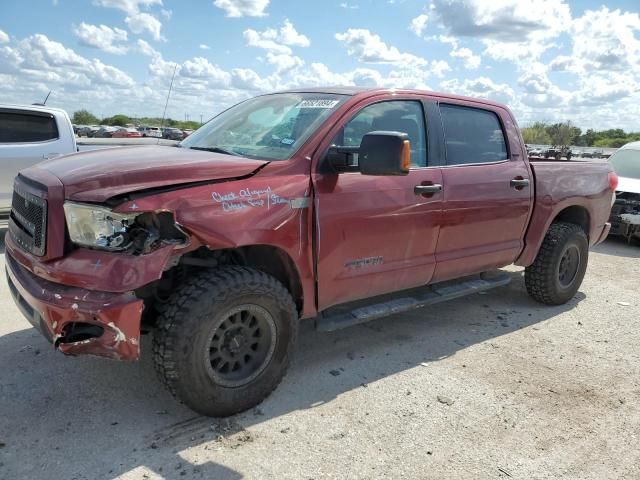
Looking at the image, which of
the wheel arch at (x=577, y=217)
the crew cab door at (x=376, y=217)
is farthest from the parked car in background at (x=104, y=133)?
the crew cab door at (x=376, y=217)

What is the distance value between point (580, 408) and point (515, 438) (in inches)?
26.7

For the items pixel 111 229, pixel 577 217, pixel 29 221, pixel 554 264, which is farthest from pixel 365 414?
pixel 577 217

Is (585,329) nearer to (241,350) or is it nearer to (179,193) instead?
(241,350)

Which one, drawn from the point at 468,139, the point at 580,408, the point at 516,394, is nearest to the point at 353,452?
the point at 516,394

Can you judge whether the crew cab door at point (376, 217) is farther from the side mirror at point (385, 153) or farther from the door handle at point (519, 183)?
the door handle at point (519, 183)

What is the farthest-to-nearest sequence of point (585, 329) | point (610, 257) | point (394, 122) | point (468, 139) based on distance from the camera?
→ point (610, 257), point (585, 329), point (468, 139), point (394, 122)

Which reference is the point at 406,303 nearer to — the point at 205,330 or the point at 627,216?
the point at 205,330

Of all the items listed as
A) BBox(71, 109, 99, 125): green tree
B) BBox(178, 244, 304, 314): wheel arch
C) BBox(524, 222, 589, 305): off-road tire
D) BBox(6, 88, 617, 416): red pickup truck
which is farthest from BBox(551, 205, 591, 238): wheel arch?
BBox(71, 109, 99, 125): green tree

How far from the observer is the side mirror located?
3.21 m

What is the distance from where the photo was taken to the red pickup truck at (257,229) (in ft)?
9.14

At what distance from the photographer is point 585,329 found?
497cm

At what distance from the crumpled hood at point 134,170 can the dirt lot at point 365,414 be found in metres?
1.31

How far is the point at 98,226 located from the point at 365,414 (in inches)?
73.5

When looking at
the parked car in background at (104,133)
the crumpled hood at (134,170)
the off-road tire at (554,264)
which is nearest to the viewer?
the crumpled hood at (134,170)
